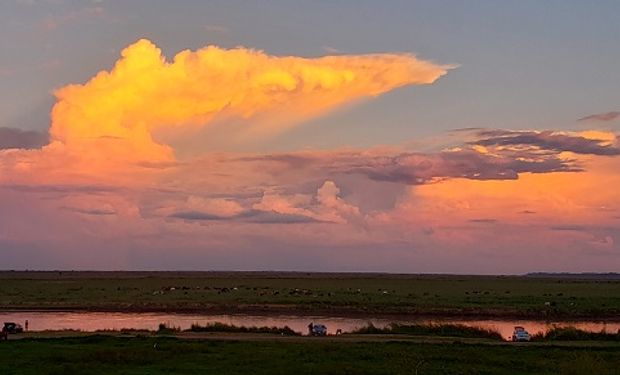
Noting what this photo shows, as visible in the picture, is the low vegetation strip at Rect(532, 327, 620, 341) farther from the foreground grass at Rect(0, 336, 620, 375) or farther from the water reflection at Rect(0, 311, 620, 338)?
the water reflection at Rect(0, 311, 620, 338)

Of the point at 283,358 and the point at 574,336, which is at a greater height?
the point at 283,358

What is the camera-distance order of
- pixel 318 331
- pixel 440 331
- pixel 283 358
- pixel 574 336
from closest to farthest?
pixel 283 358, pixel 318 331, pixel 574 336, pixel 440 331

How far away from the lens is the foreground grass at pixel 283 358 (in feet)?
108

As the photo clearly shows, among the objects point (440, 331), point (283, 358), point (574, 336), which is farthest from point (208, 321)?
point (283, 358)

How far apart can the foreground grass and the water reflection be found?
2091 cm

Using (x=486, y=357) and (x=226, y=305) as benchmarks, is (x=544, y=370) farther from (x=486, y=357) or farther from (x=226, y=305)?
(x=226, y=305)

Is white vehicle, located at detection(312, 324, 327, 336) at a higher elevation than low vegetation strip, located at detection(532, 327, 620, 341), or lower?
higher

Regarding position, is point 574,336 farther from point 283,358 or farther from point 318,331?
point 283,358

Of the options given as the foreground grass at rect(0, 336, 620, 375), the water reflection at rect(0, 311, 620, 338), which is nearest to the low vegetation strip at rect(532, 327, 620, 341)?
the foreground grass at rect(0, 336, 620, 375)

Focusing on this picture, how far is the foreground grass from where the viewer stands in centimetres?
3278

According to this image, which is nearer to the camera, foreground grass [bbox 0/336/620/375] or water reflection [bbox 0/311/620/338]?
foreground grass [bbox 0/336/620/375]

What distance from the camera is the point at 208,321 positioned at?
68.8m

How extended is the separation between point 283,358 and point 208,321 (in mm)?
34189

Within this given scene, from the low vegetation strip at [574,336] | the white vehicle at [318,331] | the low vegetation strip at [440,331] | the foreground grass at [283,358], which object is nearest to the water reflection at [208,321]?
the low vegetation strip at [440,331]
